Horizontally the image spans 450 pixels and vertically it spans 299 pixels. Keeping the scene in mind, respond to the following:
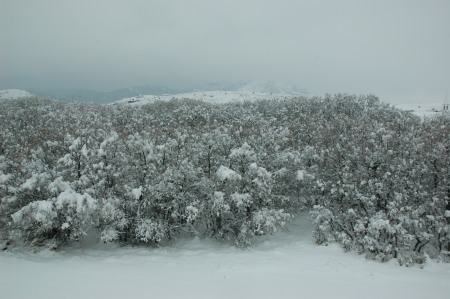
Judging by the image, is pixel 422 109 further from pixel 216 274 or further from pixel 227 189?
pixel 216 274

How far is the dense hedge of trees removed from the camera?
16.3 meters

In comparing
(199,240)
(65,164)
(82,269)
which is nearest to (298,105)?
(199,240)

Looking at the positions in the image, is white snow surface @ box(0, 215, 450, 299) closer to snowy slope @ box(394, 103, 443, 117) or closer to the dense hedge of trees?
the dense hedge of trees

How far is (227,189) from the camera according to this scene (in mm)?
19406

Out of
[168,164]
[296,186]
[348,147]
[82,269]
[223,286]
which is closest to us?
[223,286]

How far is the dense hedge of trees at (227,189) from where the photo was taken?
1627 centimetres

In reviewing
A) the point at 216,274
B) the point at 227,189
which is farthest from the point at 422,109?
the point at 216,274

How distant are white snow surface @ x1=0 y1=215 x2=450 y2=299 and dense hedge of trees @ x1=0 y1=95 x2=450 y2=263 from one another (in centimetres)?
120

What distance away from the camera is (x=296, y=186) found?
22156mm

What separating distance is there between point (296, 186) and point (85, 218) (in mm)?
14236

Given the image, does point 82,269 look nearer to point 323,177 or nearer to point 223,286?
point 223,286

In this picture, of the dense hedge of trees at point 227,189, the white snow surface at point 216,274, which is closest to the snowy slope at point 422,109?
the dense hedge of trees at point 227,189

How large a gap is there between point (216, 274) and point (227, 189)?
7.08m

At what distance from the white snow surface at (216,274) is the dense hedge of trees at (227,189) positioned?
1.20 m
